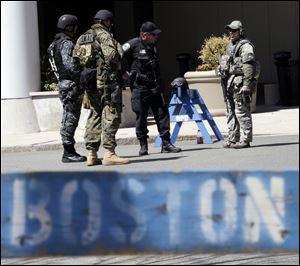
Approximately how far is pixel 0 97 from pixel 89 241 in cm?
909

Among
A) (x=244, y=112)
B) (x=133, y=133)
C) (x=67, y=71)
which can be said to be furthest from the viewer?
(x=133, y=133)

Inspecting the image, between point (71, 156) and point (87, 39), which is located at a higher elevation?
point (87, 39)

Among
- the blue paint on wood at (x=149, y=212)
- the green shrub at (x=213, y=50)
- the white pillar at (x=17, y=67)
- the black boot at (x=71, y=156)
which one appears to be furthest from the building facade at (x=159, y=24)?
the blue paint on wood at (x=149, y=212)

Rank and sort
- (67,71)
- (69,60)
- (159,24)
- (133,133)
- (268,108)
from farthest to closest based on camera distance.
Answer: (159,24), (268,108), (133,133), (67,71), (69,60)

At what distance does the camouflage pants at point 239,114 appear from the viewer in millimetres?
10758

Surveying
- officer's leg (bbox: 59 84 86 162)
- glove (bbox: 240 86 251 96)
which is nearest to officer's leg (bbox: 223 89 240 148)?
glove (bbox: 240 86 251 96)

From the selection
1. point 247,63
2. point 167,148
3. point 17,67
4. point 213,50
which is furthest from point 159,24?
point 247,63

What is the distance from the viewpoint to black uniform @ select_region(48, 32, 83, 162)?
9.94 m

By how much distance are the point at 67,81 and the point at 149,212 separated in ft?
15.1

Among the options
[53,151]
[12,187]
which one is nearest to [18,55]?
[53,151]

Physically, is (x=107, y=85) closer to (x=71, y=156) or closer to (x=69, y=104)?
(x=69, y=104)

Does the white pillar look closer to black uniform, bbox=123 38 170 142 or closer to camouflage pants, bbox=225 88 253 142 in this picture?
black uniform, bbox=123 38 170 142

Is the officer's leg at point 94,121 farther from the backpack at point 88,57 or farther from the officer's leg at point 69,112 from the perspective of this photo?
the officer's leg at point 69,112

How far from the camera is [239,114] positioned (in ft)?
35.5
